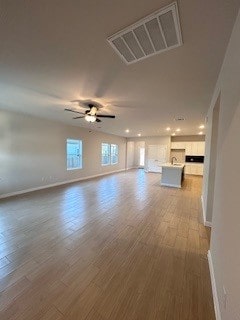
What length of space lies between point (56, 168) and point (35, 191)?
4.06ft

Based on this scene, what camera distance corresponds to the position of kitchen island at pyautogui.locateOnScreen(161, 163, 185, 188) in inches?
251

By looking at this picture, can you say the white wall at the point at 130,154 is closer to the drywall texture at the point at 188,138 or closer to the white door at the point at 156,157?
the white door at the point at 156,157

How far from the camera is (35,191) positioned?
5320mm

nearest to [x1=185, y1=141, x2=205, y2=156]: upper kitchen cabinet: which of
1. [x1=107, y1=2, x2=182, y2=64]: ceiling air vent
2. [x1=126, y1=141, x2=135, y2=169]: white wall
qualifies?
[x1=126, y1=141, x2=135, y2=169]: white wall

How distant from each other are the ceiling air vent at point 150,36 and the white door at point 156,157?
8.58 meters

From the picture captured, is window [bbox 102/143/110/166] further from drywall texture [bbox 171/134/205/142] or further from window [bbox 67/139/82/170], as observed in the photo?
drywall texture [bbox 171/134/205/142]

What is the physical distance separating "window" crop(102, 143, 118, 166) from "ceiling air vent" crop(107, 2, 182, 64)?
7401 mm

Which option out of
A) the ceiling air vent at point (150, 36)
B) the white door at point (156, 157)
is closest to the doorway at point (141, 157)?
the white door at point (156, 157)

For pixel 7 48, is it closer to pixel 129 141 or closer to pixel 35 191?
pixel 35 191

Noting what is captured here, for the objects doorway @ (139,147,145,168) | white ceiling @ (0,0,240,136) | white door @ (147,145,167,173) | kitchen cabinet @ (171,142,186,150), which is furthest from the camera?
doorway @ (139,147,145,168)

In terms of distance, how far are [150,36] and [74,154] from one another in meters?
6.42

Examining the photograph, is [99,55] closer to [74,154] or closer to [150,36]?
[150,36]

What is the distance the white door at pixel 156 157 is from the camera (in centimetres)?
1001

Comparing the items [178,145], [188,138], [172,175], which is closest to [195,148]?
[188,138]
